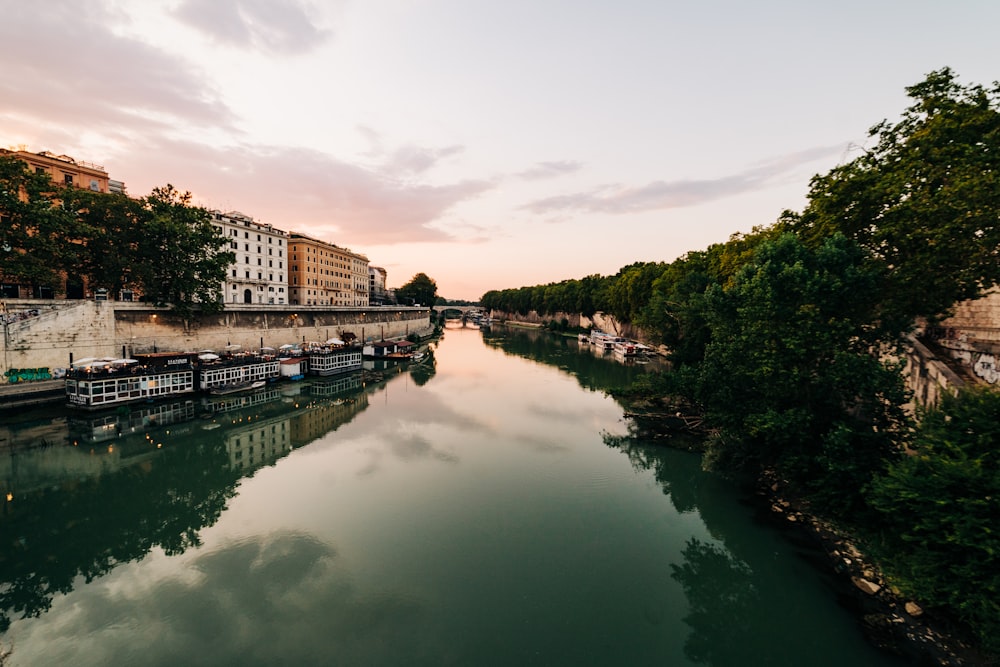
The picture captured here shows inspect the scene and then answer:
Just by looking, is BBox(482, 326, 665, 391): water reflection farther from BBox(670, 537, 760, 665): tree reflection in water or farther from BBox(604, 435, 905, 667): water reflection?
BBox(670, 537, 760, 665): tree reflection in water

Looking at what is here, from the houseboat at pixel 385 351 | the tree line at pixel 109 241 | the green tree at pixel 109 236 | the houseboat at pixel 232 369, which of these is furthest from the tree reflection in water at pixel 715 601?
the green tree at pixel 109 236

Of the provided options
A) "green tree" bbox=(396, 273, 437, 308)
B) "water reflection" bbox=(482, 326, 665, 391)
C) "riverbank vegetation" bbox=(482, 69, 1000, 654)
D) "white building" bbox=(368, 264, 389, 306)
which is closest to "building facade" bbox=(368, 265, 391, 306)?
"white building" bbox=(368, 264, 389, 306)

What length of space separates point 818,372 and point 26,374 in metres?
57.4

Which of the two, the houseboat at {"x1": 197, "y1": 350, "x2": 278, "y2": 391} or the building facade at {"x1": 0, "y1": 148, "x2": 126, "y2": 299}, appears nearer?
the houseboat at {"x1": 197, "y1": 350, "x2": 278, "y2": 391}

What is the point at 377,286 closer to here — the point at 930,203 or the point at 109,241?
the point at 109,241

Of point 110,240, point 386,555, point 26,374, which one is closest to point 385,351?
point 110,240

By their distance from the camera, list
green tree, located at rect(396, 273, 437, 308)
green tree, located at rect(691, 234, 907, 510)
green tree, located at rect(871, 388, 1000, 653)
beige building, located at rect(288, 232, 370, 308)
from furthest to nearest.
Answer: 1. green tree, located at rect(396, 273, 437, 308)
2. beige building, located at rect(288, 232, 370, 308)
3. green tree, located at rect(691, 234, 907, 510)
4. green tree, located at rect(871, 388, 1000, 653)

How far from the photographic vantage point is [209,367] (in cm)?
3881

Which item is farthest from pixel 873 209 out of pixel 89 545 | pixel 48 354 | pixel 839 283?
pixel 48 354

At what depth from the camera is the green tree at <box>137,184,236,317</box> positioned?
140ft

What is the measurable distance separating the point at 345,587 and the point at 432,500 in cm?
657

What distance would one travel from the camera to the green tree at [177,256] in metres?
42.6

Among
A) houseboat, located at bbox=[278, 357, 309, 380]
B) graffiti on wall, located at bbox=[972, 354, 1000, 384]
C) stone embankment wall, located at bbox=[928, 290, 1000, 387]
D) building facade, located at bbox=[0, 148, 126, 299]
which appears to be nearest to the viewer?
graffiti on wall, located at bbox=[972, 354, 1000, 384]

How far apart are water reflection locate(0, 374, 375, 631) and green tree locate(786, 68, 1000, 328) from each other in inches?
1341
